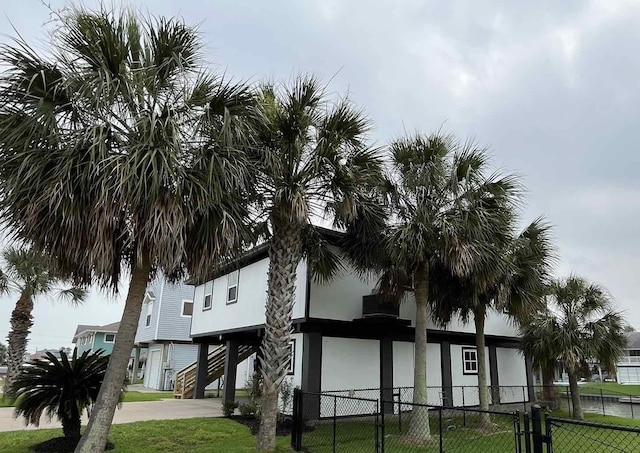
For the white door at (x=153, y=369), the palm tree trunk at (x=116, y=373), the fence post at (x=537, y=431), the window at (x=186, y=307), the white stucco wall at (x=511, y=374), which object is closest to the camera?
the fence post at (x=537, y=431)

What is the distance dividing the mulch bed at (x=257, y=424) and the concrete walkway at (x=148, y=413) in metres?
1.34

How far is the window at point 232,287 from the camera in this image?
17141mm

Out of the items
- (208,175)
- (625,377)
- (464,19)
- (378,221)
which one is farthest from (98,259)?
(625,377)

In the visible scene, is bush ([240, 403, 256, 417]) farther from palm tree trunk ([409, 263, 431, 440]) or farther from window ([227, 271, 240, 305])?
palm tree trunk ([409, 263, 431, 440])

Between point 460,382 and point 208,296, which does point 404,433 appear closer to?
point 460,382

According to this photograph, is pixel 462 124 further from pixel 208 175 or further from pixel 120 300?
pixel 120 300

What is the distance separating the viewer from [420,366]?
37.8 feet

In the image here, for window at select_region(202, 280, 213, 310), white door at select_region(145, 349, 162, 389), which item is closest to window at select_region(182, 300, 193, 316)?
white door at select_region(145, 349, 162, 389)

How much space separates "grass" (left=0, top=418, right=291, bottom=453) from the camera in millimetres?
9180

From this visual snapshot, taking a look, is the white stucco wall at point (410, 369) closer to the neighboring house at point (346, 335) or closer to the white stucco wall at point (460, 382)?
the neighboring house at point (346, 335)

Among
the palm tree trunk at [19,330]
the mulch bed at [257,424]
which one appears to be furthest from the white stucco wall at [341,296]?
the palm tree trunk at [19,330]

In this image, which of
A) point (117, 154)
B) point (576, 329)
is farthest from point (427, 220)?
point (576, 329)

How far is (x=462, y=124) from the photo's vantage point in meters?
A: 12.7

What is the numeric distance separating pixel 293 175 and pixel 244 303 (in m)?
8.08
